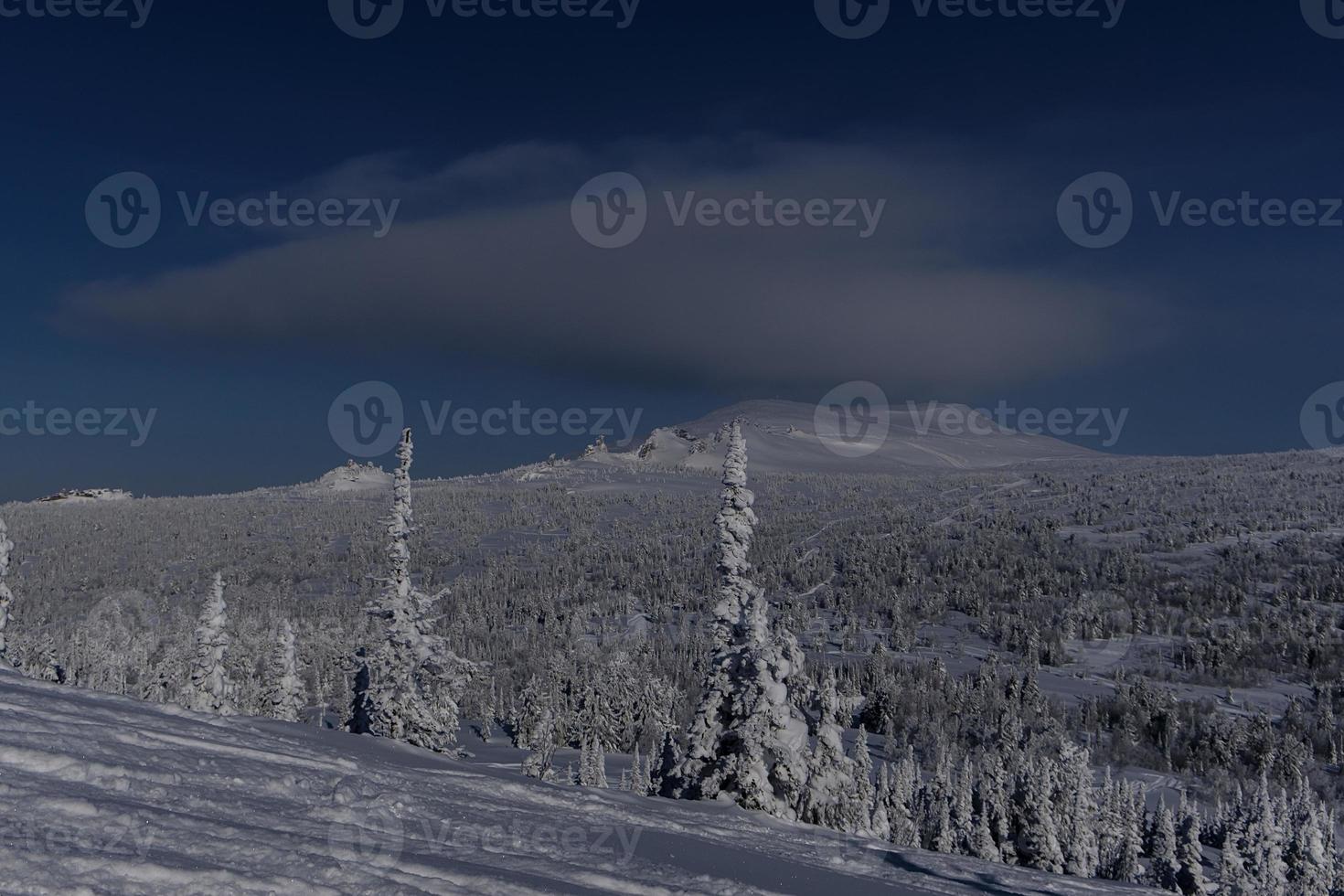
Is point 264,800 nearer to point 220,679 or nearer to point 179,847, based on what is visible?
point 179,847

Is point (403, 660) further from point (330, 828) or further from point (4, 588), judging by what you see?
point (330, 828)

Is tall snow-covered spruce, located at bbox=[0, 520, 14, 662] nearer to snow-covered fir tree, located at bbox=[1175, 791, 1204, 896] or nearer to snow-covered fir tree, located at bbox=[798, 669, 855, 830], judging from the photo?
snow-covered fir tree, located at bbox=[798, 669, 855, 830]

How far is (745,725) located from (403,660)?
13.3 meters

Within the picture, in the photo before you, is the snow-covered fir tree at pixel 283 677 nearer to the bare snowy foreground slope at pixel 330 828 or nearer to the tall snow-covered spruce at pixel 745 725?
the tall snow-covered spruce at pixel 745 725

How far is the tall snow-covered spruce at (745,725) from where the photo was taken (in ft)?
85.9

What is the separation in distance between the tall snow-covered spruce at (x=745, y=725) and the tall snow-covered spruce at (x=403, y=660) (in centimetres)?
1001

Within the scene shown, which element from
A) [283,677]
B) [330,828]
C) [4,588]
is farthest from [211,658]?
[330,828]

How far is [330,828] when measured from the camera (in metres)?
7.98

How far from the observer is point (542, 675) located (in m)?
166

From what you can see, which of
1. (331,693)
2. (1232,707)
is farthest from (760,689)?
(1232,707)

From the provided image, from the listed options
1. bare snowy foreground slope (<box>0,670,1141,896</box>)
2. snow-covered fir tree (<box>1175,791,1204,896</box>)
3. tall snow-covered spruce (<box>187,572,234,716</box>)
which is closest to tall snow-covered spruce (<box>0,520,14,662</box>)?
tall snow-covered spruce (<box>187,572,234,716</box>)

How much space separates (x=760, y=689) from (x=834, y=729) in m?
8.39

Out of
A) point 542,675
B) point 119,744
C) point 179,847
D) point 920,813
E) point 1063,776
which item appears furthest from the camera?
point 542,675

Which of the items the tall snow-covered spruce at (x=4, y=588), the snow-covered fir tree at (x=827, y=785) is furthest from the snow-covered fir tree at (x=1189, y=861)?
the tall snow-covered spruce at (x=4, y=588)
